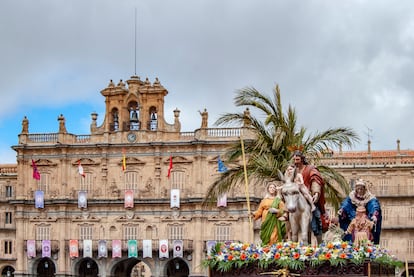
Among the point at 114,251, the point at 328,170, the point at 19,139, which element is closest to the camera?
the point at 328,170

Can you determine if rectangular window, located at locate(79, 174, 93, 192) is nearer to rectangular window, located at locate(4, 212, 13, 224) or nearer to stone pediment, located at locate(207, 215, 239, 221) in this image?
rectangular window, located at locate(4, 212, 13, 224)

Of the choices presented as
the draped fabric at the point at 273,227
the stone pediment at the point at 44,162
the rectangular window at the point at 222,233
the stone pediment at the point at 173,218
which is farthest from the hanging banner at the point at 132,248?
the draped fabric at the point at 273,227

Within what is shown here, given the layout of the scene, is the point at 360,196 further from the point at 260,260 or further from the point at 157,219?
the point at 157,219

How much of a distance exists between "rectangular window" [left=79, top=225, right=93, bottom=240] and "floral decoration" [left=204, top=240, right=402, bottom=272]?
176 ft

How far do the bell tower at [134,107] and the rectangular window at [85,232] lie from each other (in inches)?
290

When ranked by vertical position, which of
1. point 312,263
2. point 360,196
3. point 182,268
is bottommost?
point 182,268

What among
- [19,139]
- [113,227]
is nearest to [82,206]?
[113,227]

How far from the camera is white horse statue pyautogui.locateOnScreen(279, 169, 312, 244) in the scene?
18469 mm

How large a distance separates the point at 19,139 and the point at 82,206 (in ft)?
25.7

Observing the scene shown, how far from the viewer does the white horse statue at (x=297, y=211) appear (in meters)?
18.5

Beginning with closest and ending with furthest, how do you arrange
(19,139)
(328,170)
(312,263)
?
(312,263), (328,170), (19,139)

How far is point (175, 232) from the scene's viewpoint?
6900cm

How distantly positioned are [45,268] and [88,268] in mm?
3351

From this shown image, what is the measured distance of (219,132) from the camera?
69.6 meters
